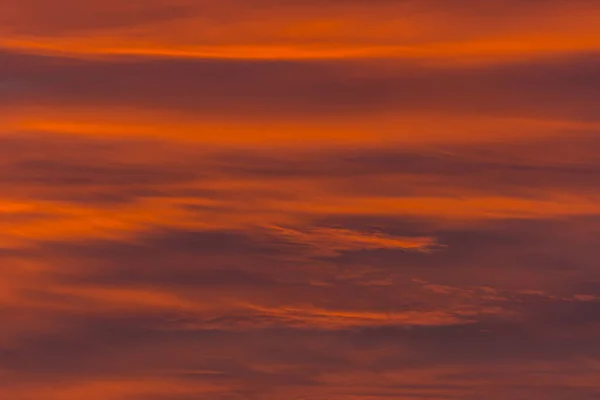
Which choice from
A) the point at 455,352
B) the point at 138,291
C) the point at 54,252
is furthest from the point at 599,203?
the point at 54,252

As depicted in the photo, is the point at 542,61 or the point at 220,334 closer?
the point at 220,334

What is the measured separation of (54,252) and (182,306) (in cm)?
31

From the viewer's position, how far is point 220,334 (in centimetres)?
211

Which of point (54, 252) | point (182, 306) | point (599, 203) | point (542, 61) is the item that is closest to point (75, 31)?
point (54, 252)

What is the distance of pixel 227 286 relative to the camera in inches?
84.7

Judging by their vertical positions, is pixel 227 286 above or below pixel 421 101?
below

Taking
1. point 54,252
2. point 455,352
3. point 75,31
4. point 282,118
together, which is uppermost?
point 75,31

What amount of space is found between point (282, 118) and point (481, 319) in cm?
63

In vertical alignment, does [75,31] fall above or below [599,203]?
above

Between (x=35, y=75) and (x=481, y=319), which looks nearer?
(x=481, y=319)

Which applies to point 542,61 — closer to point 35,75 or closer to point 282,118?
point 282,118

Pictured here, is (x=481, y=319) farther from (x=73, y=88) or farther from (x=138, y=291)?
(x=73, y=88)

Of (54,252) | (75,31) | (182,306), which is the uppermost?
(75,31)

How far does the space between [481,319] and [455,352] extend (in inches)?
3.7
